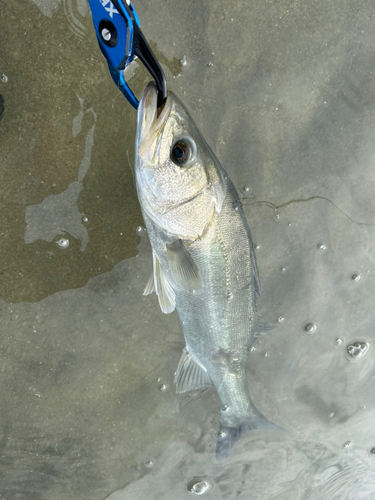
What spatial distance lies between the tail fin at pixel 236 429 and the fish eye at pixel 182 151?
1.67 metres

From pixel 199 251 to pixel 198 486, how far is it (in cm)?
200

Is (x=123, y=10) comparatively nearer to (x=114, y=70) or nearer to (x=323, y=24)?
(x=114, y=70)

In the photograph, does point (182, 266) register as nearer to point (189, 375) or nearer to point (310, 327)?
point (189, 375)

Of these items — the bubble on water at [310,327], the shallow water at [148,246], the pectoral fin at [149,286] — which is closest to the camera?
the pectoral fin at [149,286]

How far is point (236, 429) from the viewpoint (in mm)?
2225

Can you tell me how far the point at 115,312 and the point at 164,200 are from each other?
109 centimetres

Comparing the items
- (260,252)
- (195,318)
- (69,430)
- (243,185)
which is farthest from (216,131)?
(69,430)

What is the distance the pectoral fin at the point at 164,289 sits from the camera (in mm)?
1941

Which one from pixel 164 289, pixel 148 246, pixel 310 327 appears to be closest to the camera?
pixel 164 289

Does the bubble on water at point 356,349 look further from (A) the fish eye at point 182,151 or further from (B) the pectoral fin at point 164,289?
(A) the fish eye at point 182,151

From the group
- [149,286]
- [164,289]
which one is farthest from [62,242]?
[164,289]

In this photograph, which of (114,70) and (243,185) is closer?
(114,70)

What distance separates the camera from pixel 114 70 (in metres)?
1.54

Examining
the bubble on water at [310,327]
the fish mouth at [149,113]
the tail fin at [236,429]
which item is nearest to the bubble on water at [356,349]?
the bubble on water at [310,327]
